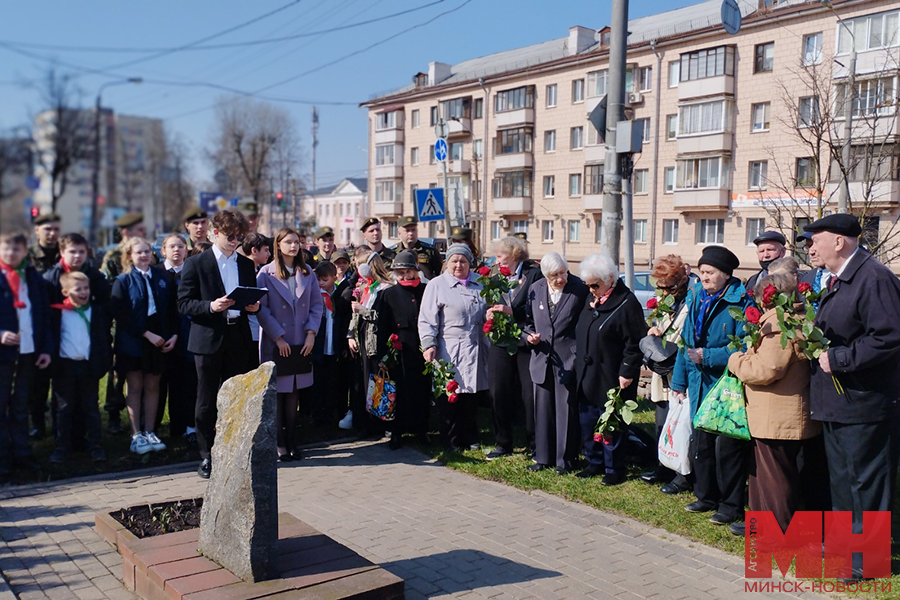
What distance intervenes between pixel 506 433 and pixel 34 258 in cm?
528

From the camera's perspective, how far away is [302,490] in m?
6.39

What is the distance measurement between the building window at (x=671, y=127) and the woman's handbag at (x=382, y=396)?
126 ft

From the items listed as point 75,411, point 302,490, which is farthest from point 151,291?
point 302,490

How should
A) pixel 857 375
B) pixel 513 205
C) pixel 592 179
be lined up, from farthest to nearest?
pixel 513 205, pixel 592 179, pixel 857 375

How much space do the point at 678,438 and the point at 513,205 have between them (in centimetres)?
4537

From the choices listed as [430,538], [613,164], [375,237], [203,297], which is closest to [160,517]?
[430,538]

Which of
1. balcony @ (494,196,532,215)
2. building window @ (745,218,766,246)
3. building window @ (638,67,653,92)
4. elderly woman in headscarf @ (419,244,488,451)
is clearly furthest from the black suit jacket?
balcony @ (494,196,532,215)

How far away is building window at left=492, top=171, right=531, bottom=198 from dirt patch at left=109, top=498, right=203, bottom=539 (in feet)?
151

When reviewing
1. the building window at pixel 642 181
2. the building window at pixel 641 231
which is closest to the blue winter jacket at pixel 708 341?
the building window at pixel 641 231

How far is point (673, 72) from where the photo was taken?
4194cm

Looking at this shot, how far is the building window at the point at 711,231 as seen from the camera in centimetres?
4072

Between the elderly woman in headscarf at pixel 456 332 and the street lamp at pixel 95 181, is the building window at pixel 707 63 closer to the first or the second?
the elderly woman in headscarf at pixel 456 332

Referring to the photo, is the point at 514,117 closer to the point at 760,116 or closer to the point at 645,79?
the point at 645,79

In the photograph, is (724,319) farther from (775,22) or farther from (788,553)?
(775,22)
